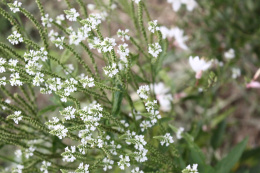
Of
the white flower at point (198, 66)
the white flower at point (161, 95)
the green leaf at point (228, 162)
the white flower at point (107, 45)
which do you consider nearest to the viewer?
the white flower at point (107, 45)

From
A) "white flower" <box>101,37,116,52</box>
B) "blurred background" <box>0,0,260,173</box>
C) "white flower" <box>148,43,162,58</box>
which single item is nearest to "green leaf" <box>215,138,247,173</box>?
"blurred background" <box>0,0,260,173</box>

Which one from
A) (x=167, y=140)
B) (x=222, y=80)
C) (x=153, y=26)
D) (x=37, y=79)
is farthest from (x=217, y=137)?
(x=37, y=79)

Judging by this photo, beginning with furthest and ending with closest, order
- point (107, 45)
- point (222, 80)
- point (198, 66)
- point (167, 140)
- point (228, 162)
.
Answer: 1. point (222, 80)
2. point (198, 66)
3. point (228, 162)
4. point (167, 140)
5. point (107, 45)

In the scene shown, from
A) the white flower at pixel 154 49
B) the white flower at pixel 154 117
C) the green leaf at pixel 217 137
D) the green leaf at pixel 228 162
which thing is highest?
the white flower at pixel 154 49

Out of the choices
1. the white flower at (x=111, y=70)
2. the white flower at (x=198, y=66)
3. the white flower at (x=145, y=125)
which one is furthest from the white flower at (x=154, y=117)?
the white flower at (x=198, y=66)

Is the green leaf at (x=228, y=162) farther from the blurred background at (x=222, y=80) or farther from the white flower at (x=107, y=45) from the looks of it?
the white flower at (x=107, y=45)

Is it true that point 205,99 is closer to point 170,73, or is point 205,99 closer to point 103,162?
point 170,73

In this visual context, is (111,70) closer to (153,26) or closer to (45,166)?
(153,26)

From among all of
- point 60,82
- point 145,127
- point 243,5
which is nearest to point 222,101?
point 243,5

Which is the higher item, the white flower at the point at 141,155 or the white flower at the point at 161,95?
the white flower at the point at 161,95

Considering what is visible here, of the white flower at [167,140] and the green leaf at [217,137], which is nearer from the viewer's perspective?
the white flower at [167,140]

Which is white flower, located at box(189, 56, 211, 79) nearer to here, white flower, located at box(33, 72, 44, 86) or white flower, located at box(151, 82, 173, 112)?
white flower, located at box(151, 82, 173, 112)
